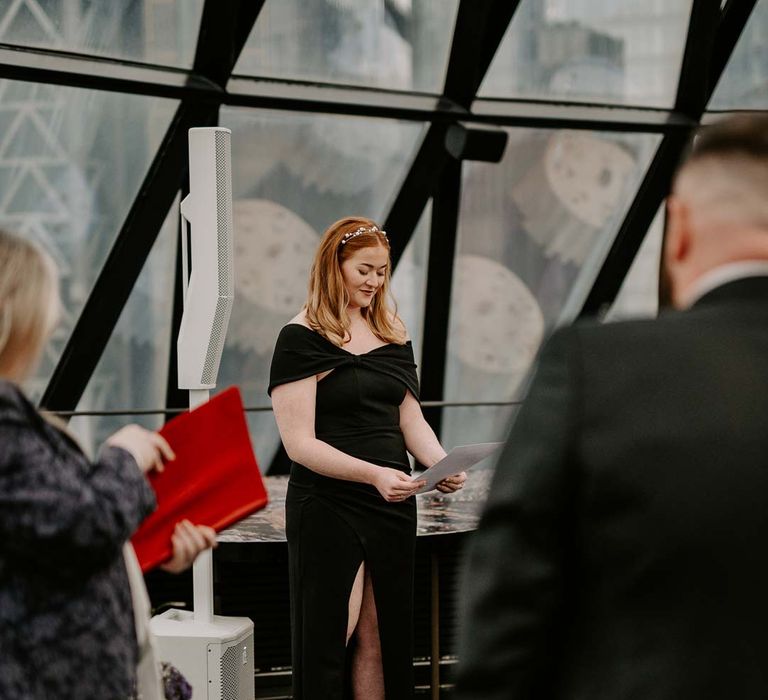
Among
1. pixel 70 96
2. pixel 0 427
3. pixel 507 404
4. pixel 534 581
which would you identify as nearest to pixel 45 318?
pixel 0 427

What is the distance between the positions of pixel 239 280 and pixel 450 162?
55.2 inches

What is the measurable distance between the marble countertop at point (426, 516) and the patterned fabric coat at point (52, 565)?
4.97 ft

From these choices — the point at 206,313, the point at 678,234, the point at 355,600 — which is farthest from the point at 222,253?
the point at 678,234

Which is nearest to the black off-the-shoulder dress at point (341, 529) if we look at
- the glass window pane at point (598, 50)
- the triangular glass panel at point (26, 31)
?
the triangular glass panel at point (26, 31)

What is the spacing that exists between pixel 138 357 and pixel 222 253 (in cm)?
316

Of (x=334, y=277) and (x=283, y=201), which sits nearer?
(x=334, y=277)

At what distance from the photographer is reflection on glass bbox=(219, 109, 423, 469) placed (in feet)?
20.9

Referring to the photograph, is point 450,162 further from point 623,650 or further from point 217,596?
point 623,650

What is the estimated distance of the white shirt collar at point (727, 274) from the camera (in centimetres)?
106

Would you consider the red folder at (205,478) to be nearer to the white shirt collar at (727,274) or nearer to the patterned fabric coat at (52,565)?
the patterned fabric coat at (52,565)

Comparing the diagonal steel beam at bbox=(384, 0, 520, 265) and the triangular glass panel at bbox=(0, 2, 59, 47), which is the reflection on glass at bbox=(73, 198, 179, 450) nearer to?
the triangular glass panel at bbox=(0, 2, 59, 47)

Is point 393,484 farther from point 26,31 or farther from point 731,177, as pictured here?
point 26,31

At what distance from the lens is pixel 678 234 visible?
110cm

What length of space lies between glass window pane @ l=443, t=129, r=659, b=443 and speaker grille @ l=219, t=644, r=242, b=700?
398 cm
